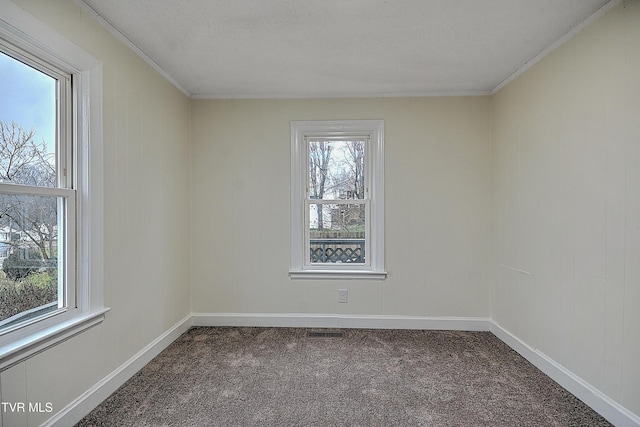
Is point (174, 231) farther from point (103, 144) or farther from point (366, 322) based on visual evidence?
point (366, 322)

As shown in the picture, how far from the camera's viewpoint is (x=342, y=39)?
218cm

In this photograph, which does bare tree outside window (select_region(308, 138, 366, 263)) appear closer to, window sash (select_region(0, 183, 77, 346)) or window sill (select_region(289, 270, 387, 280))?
window sill (select_region(289, 270, 387, 280))

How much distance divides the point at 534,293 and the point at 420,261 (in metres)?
0.98

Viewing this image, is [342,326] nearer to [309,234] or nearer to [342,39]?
[309,234]

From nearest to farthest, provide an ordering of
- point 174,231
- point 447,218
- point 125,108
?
1. point 125,108
2. point 174,231
3. point 447,218

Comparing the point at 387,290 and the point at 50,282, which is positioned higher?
the point at 50,282

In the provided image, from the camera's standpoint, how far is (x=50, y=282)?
1747 mm

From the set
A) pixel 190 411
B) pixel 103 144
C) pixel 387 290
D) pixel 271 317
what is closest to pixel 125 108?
pixel 103 144

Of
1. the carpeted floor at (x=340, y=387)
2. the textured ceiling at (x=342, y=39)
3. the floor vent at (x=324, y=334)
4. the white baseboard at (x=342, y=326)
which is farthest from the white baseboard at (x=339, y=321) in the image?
the textured ceiling at (x=342, y=39)

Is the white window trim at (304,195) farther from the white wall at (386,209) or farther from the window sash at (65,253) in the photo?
the window sash at (65,253)

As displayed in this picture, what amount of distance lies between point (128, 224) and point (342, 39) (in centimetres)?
199

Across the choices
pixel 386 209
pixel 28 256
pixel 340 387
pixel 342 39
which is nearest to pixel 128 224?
pixel 28 256

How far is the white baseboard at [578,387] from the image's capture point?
1.72m

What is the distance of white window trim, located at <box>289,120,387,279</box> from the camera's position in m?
3.19
